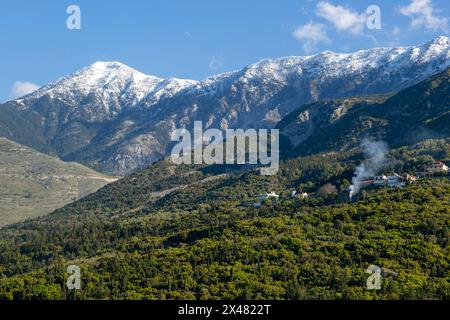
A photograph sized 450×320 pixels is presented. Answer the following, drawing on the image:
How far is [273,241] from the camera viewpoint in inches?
4158

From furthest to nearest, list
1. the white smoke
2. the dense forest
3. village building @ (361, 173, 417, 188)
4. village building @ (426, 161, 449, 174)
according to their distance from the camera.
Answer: village building @ (426, 161, 449, 174), the white smoke, village building @ (361, 173, 417, 188), the dense forest

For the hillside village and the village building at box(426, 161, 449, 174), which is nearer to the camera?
the hillside village

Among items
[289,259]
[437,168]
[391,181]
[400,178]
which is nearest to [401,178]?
[400,178]

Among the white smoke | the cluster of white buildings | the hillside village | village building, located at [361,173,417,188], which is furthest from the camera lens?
the white smoke

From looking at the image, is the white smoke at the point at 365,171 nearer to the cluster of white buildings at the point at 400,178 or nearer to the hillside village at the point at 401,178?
the hillside village at the point at 401,178

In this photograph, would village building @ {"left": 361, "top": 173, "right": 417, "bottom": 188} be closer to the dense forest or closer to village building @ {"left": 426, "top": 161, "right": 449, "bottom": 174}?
the dense forest

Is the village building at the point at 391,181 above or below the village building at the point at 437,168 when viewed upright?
below

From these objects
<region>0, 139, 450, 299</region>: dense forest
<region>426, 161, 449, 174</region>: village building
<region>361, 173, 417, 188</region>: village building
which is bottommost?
<region>0, 139, 450, 299</region>: dense forest

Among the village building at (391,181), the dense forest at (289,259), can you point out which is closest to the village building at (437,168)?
the village building at (391,181)

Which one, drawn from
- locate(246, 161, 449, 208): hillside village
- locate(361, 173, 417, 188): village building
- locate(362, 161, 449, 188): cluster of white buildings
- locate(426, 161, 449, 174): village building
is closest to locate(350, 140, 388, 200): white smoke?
locate(246, 161, 449, 208): hillside village
